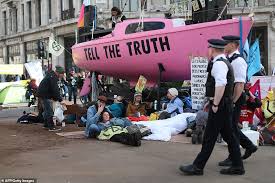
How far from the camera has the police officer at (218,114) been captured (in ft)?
21.9

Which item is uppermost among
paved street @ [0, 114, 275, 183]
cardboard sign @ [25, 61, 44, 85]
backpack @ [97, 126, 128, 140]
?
cardboard sign @ [25, 61, 44, 85]

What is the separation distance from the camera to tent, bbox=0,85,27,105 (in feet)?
61.7

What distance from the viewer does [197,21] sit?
12508mm

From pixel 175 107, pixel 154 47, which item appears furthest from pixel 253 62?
pixel 154 47

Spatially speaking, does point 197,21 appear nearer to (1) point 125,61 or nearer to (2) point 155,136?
(1) point 125,61

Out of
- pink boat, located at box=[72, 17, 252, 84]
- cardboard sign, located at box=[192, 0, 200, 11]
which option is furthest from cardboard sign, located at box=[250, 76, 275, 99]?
cardboard sign, located at box=[192, 0, 200, 11]

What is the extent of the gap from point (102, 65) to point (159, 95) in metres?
2.93

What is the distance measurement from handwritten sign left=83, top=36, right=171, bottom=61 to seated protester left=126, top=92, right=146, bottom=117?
51.4 inches

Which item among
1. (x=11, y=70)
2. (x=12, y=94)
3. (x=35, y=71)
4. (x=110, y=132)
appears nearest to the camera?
(x=110, y=132)

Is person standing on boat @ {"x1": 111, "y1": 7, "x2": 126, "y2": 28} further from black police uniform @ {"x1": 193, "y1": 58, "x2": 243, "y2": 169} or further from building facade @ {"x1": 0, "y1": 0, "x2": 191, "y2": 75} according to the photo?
building facade @ {"x1": 0, "y1": 0, "x2": 191, "y2": 75}

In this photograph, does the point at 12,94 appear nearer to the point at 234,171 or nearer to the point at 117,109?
the point at 117,109

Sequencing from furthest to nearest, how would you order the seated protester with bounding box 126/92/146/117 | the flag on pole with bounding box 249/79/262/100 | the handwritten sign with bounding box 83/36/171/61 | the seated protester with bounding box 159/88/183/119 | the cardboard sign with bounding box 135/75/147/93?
the cardboard sign with bounding box 135/75/147/93 < the handwritten sign with bounding box 83/36/171/61 < the seated protester with bounding box 126/92/146/117 < the seated protester with bounding box 159/88/183/119 < the flag on pole with bounding box 249/79/262/100

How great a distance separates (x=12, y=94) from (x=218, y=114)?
13805 millimetres

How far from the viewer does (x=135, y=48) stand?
13602mm
